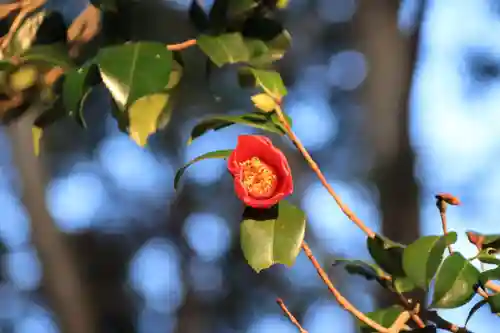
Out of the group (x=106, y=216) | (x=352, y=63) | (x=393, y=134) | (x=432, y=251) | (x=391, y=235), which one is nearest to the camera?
(x=432, y=251)

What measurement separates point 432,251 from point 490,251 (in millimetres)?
101

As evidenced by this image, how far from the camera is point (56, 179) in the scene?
2811 mm

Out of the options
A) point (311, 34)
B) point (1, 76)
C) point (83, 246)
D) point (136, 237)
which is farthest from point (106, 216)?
point (1, 76)

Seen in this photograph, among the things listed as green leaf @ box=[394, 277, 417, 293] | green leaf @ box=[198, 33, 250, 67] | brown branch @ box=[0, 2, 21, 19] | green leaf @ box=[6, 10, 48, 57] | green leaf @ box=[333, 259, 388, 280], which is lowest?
green leaf @ box=[333, 259, 388, 280]

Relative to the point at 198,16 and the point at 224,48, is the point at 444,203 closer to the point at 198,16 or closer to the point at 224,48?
the point at 224,48

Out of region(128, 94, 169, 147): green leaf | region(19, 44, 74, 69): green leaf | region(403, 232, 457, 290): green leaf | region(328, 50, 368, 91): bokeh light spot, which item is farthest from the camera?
region(328, 50, 368, 91): bokeh light spot

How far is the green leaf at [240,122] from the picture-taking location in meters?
0.50

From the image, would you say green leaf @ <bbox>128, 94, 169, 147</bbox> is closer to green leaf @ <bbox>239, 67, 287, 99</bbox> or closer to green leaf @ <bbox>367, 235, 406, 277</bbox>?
green leaf @ <bbox>239, 67, 287, 99</bbox>

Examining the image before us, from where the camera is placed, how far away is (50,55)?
60 centimetres

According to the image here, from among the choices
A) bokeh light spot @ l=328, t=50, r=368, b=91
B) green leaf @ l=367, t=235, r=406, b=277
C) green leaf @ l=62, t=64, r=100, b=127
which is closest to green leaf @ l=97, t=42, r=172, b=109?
green leaf @ l=62, t=64, r=100, b=127

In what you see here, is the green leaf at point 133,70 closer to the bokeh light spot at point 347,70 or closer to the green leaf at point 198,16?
the green leaf at point 198,16

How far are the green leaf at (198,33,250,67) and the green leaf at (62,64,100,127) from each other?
0.12 m

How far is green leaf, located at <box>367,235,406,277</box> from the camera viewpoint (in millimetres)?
532

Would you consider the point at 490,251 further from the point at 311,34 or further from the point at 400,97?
the point at 311,34
